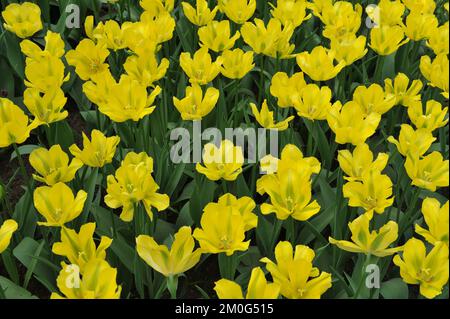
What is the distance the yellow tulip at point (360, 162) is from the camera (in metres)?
1.95

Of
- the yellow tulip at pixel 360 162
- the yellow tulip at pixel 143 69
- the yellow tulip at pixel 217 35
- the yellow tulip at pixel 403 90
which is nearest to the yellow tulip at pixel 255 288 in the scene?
the yellow tulip at pixel 360 162

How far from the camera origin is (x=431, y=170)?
196 centimetres

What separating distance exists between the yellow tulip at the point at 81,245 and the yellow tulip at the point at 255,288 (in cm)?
37

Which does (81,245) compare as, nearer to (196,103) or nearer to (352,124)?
(196,103)

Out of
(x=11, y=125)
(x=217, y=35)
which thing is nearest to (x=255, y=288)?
(x=11, y=125)

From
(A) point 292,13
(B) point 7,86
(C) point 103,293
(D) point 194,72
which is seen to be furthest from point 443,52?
(B) point 7,86

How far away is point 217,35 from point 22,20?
2.95 ft

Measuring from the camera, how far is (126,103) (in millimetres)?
2182

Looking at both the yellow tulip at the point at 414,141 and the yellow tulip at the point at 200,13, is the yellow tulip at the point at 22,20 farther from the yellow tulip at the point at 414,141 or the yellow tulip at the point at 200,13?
the yellow tulip at the point at 414,141
